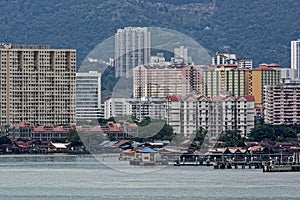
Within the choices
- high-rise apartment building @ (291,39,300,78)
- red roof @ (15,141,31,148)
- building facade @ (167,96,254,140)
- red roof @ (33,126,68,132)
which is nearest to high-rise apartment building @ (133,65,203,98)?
building facade @ (167,96,254,140)

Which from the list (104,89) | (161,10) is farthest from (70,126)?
(161,10)

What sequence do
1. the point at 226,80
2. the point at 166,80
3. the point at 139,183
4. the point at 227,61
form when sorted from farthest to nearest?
the point at 227,61, the point at 226,80, the point at 166,80, the point at 139,183

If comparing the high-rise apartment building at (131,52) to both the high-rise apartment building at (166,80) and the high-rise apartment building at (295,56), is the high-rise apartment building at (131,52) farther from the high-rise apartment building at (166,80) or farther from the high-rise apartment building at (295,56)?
the high-rise apartment building at (295,56)

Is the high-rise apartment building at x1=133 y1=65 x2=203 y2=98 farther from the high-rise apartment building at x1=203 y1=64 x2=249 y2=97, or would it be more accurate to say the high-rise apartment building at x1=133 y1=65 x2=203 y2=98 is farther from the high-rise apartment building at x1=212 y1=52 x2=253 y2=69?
the high-rise apartment building at x1=212 y1=52 x2=253 y2=69

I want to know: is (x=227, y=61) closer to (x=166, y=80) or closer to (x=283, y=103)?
(x=283, y=103)

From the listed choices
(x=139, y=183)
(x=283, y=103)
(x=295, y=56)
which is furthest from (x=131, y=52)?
(x=295, y=56)

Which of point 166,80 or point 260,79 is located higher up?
point 260,79
